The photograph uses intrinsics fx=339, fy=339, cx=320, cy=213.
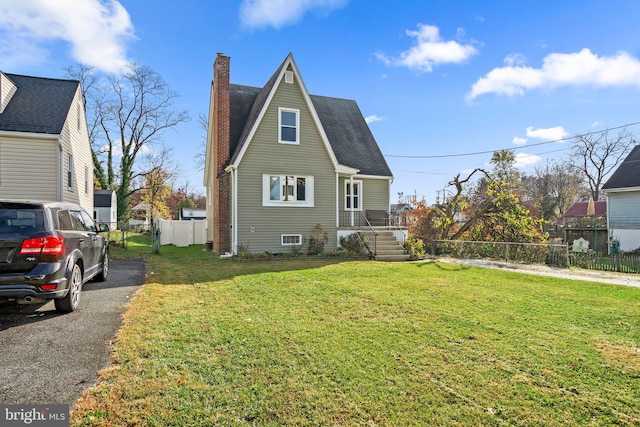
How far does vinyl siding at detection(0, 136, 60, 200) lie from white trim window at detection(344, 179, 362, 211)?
12.7 meters

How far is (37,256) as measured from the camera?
4.94 m

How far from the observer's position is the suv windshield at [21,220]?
4972mm

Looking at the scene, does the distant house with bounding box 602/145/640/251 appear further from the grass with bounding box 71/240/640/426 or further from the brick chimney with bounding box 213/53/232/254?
the brick chimney with bounding box 213/53/232/254

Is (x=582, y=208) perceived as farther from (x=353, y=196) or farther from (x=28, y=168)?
(x=28, y=168)

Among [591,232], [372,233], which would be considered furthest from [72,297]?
[591,232]

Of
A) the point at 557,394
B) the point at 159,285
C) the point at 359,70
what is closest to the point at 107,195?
the point at 359,70

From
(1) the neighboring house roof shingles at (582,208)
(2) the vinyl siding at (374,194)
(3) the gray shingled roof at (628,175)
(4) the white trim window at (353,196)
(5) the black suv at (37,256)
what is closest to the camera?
(5) the black suv at (37,256)

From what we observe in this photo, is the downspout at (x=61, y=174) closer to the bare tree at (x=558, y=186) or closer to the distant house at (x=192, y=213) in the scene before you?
the distant house at (x=192, y=213)

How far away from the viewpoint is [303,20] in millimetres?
14461

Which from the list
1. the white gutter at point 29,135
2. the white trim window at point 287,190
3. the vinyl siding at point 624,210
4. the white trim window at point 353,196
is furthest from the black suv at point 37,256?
the vinyl siding at point 624,210

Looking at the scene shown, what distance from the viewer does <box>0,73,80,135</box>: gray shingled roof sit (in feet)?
42.6

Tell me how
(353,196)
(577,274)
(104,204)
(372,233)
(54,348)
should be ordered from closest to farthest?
(54,348) < (577,274) < (372,233) < (353,196) < (104,204)

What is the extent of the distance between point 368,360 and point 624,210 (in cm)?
3063

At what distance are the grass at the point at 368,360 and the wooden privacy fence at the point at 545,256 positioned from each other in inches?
269
